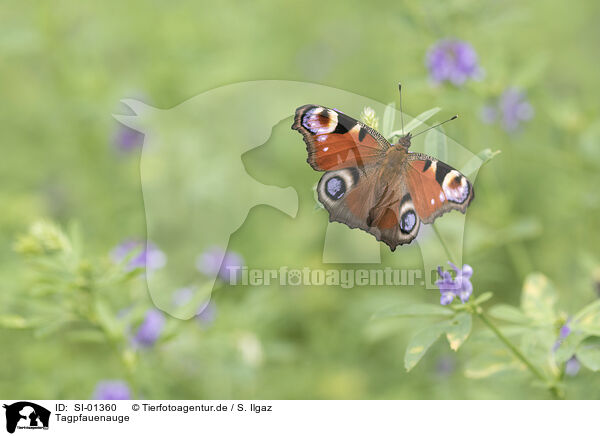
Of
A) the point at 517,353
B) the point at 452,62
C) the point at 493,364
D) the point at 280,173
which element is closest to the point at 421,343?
the point at 517,353

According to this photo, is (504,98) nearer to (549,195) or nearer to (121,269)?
→ (549,195)

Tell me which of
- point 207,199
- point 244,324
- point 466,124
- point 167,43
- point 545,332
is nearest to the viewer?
point 545,332

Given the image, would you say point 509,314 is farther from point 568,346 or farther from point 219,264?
point 219,264

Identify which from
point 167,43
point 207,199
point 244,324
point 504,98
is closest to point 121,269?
point 244,324

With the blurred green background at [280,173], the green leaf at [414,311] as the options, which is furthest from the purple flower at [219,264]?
the green leaf at [414,311]

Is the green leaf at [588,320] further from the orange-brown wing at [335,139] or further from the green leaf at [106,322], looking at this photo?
the green leaf at [106,322]

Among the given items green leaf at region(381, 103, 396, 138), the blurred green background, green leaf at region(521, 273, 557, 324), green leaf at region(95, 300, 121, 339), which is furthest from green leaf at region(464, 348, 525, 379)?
green leaf at region(95, 300, 121, 339)
